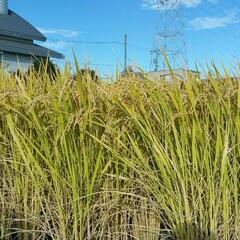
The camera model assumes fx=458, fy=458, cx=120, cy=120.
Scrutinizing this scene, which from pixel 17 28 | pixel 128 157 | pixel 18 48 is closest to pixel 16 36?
pixel 17 28

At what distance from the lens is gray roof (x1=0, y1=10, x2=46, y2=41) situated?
95.7ft

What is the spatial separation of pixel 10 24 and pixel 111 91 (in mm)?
30220

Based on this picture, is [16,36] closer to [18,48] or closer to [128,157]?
[18,48]

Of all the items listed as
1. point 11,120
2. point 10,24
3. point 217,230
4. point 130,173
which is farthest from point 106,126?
point 10,24

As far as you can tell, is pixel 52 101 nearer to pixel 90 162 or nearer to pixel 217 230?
pixel 90 162

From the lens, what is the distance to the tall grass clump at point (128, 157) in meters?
2.31

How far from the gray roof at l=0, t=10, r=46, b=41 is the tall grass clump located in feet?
88.7

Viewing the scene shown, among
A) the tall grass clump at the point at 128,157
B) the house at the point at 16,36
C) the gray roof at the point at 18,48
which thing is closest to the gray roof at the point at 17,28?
the house at the point at 16,36

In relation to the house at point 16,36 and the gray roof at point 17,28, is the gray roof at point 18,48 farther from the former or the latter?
the gray roof at point 17,28

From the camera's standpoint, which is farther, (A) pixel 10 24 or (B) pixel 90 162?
(A) pixel 10 24

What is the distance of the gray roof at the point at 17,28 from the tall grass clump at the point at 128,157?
2703cm

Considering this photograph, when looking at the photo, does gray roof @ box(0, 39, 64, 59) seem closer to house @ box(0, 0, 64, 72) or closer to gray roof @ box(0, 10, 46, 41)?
house @ box(0, 0, 64, 72)

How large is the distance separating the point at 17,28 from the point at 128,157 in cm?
3024

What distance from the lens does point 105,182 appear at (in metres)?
2.52
